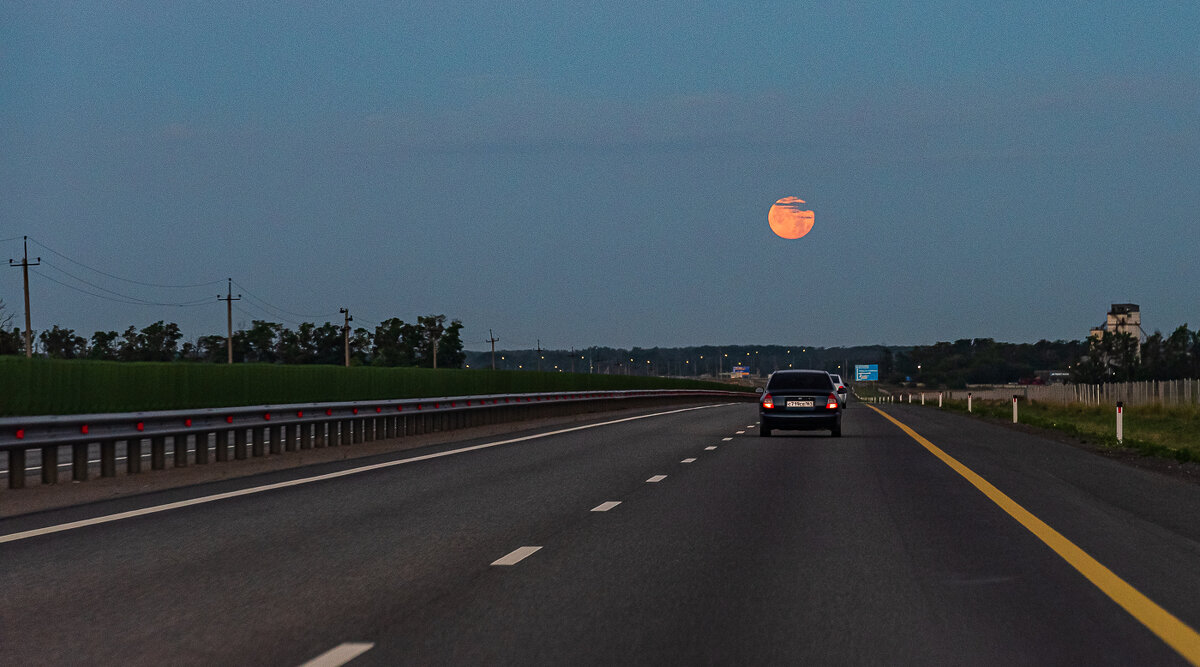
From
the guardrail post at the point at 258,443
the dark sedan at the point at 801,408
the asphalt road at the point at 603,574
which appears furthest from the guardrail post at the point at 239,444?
the dark sedan at the point at 801,408

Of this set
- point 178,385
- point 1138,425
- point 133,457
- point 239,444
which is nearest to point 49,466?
point 133,457

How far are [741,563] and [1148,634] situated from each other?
319 centimetres

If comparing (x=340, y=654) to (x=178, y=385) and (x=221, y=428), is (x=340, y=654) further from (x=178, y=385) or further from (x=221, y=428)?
(x=178, y=385)

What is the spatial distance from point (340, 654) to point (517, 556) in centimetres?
346

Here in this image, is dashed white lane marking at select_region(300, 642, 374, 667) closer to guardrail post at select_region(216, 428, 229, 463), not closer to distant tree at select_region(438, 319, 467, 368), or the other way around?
guardrail post at select_region(216, 428, 229, 463)

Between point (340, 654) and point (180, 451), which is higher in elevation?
point (180, 451)

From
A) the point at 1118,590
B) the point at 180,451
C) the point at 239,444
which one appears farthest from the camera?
the point at 239,444

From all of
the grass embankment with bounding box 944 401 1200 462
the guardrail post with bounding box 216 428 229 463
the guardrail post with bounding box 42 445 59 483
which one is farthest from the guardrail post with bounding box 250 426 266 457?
the grass embankment with bounding box 944 401 1200 462

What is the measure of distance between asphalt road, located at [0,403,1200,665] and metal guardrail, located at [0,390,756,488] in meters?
1.44

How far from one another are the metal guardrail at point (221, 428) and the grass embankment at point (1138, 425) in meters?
14.1

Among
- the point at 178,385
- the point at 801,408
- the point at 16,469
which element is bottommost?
the point at 16,469

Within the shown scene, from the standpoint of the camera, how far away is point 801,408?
2898 cm

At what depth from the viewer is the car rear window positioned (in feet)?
97.2

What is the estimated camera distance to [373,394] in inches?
1935
